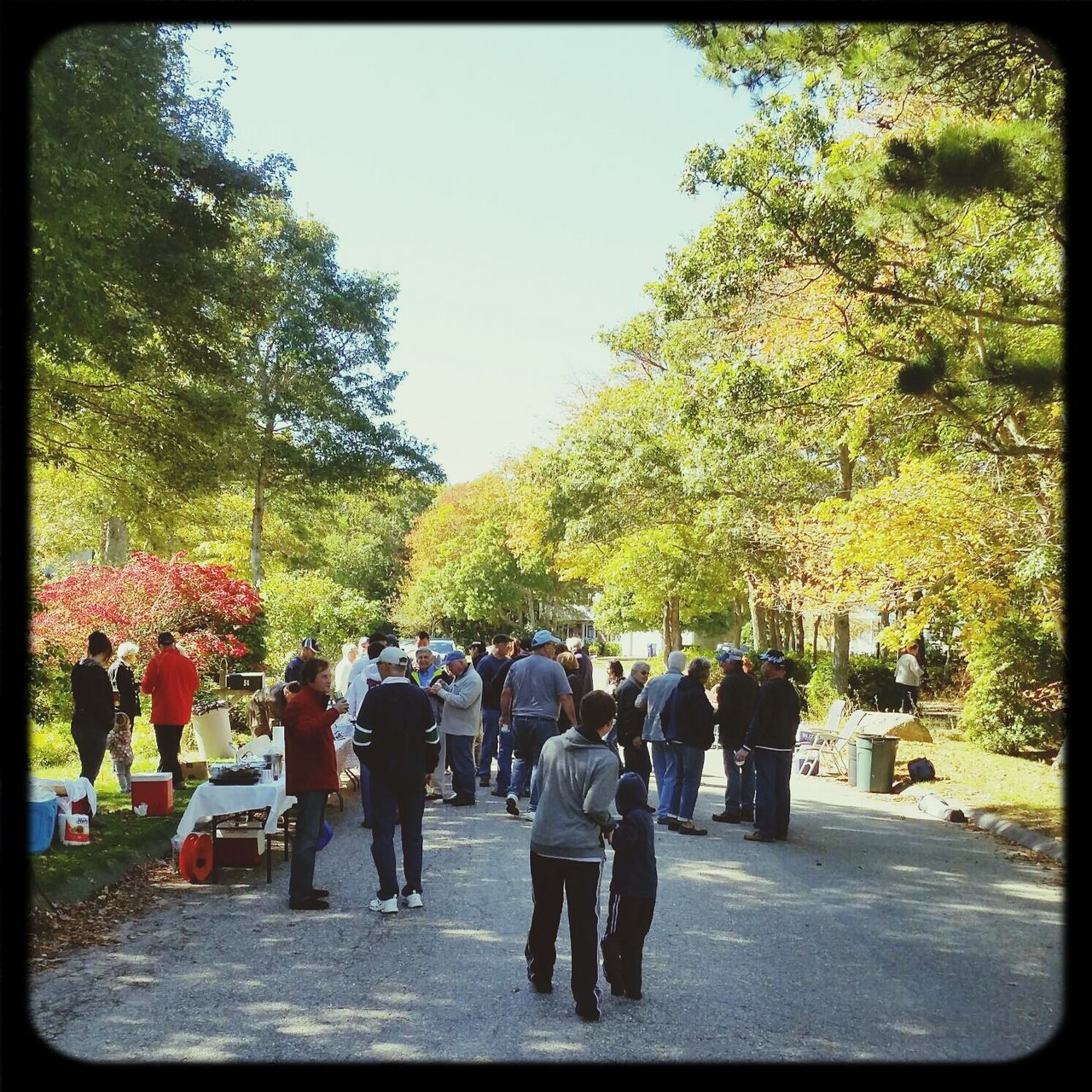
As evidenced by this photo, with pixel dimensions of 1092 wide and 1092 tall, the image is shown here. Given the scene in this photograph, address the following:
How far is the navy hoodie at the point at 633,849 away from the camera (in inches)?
251

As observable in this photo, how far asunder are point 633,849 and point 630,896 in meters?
0.27

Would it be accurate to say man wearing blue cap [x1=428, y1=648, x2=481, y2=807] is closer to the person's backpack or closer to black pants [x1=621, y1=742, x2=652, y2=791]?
black pants [x1=621, y1=742, x2=652, y2=791]

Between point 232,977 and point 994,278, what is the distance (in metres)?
10.4

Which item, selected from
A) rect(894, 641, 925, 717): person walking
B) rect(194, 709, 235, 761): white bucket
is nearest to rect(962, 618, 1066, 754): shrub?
rect(894, 641, 925, 717): person walking

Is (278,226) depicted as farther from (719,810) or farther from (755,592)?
(719,810)

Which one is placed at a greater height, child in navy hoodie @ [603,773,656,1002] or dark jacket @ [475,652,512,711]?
dark jacket @ [475,652,512,711]

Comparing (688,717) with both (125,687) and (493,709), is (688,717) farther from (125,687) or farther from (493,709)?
(125,687)

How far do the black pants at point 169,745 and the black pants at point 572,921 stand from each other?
795 centimetres

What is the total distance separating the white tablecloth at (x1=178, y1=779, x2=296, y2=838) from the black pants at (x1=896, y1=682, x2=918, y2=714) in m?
18.2

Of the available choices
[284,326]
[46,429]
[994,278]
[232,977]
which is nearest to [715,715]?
[994,278]

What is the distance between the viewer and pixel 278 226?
31.2 m

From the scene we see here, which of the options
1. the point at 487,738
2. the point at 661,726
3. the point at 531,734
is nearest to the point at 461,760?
the point at 531,734

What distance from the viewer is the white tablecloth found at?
9.43 metres

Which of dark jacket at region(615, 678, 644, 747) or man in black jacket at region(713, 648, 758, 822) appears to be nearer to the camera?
dark jacket at region(615, 678, 644, 747)
